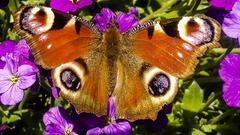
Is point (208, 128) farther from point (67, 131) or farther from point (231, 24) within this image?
point (67, 131)

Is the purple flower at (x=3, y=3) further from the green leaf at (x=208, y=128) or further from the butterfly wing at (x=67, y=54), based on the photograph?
the green leaf at (x=208, y=128)

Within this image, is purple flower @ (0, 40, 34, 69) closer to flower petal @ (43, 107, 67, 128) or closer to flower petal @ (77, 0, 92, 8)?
flower petal @ (43, 107, 67, 128)

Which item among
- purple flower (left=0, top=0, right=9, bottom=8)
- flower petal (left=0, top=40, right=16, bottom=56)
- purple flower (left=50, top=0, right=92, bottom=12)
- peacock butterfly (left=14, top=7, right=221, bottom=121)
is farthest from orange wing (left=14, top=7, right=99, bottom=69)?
purple flower (left=0, top=0, right=9, bottom=8)

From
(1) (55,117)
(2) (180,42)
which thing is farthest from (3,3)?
(2) (180,42)

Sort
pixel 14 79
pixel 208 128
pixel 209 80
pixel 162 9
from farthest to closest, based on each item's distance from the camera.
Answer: pixel 162 9 → pixel 209 80 → pixel 208 128 → pixel 14 79

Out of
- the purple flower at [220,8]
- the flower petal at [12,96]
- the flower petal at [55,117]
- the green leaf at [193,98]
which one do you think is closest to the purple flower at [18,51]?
the flower petal at [12,96]

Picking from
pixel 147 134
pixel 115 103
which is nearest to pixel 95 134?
pixel 115 103
